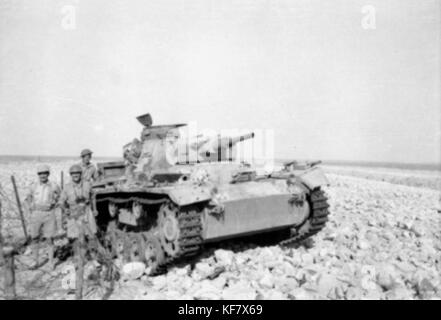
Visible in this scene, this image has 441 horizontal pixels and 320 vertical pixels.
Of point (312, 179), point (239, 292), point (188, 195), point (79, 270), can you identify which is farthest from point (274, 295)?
point (312, 179)

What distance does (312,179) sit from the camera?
7934mm

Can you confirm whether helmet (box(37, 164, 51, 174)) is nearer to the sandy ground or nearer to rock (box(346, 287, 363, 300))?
the sandy ground

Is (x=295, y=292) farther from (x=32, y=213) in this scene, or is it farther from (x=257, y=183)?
(x=32, y=213)

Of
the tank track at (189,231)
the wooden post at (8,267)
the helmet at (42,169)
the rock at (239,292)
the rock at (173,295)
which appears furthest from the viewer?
the helmet at (42,169)

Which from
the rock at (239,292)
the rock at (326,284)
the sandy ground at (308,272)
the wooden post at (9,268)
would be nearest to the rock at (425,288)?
the sandy ground at (308,272)

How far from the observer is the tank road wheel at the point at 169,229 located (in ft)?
21.6

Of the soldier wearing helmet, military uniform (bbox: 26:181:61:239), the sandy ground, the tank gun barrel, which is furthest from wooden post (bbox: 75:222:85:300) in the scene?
the tank gun barrel

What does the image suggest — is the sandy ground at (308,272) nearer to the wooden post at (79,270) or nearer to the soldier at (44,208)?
the wooden post at (79,270)

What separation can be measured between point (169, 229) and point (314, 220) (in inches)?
109

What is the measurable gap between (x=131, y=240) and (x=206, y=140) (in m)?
2.44

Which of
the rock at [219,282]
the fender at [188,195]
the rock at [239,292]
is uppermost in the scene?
the fender at [188,195]

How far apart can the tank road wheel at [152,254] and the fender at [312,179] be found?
2891 mm

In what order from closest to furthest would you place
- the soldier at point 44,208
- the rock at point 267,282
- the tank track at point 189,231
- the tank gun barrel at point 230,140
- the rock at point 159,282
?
the rock at point 267,282
the tank track at point 189,231
the rock at point 159,282
the soldier at point 44,208
the tank gun barrel at point 230,140
